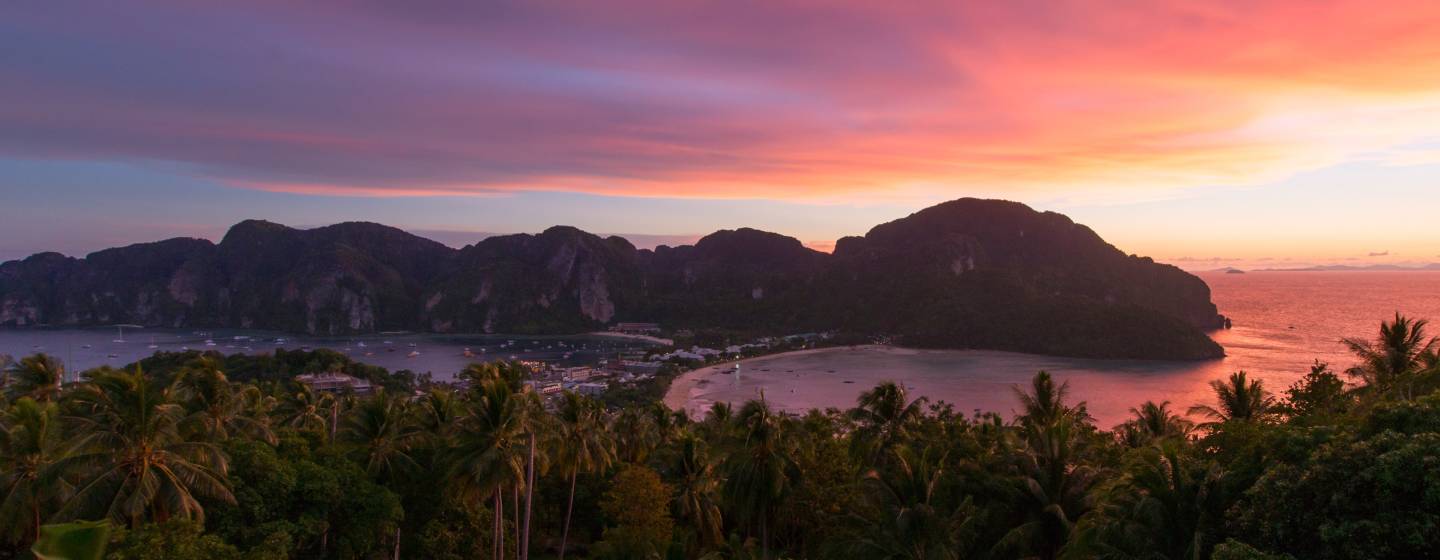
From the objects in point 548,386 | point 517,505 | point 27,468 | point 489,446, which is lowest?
point 548,386

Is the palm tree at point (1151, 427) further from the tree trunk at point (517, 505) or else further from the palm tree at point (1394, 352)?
the tree trunk at point (517, 505)

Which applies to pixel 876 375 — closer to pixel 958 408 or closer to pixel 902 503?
pixel 958 408

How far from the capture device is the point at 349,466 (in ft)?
58.9

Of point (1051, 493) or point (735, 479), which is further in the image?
point (735, 479)

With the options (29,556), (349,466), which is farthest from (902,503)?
(29,556)

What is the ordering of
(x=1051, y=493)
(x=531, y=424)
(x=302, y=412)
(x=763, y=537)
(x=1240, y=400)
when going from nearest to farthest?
(x=1051, y=493), (x=531, y=424), (x=763, y=537), (x=1240, y=400), (x=302, y=412)

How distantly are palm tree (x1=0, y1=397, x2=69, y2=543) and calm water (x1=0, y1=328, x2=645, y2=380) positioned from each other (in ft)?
348

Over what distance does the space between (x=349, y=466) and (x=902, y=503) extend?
13675 millimetres

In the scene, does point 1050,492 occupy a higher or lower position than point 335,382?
higher

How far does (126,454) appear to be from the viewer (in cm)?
1222

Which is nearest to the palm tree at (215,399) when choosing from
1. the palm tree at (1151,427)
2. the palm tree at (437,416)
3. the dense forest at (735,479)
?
the dense forest at (735,479)

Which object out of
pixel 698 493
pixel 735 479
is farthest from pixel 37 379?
pixel 735 479

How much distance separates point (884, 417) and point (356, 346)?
558 feet

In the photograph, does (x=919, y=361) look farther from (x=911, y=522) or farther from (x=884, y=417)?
(x=911, y=522)
